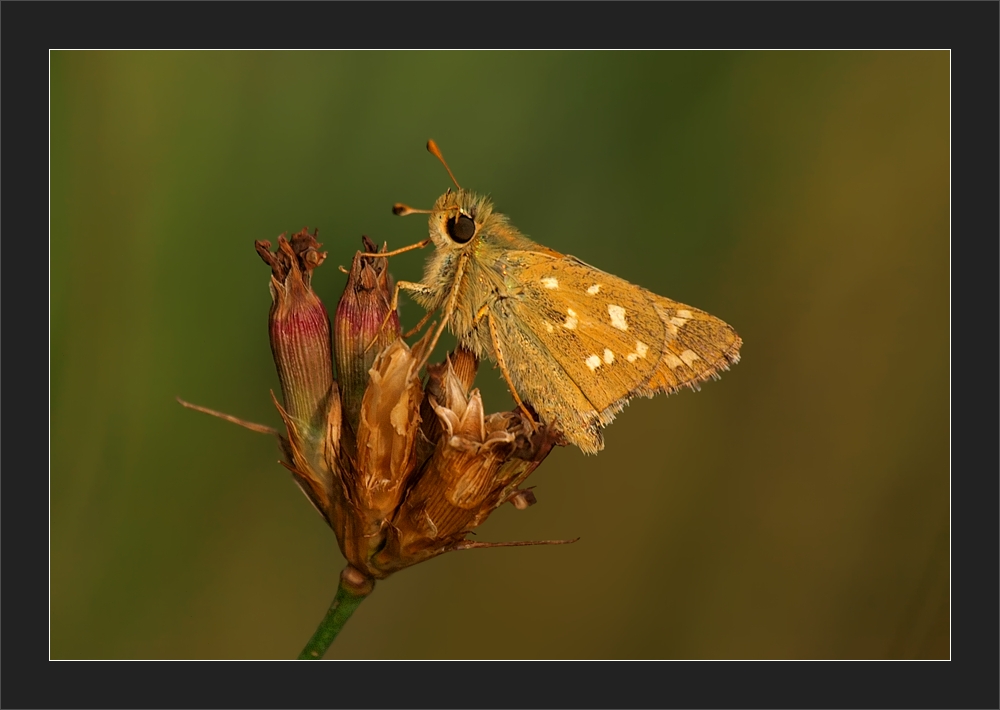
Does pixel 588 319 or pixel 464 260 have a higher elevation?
pixel 464 260

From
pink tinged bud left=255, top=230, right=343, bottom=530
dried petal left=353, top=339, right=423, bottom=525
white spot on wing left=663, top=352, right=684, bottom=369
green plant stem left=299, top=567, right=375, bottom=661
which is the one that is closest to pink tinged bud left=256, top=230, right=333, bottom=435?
pink tinged bud left=255, top=230, right=343, bottom=530

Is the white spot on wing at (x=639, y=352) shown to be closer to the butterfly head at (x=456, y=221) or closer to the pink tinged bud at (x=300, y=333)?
the butterfly head at (x=456, y=221)

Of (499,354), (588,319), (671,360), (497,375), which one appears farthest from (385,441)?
(497,375)

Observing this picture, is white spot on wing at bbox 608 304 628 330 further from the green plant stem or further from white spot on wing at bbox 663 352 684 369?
the green plant stem

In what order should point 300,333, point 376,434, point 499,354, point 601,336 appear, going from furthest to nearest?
point 601,336, point 499,354, point 300,333, point 376,434

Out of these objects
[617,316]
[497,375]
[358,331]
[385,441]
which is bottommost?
[497,375]

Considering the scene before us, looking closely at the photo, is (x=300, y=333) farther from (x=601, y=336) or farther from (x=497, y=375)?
(x=497, y=375)

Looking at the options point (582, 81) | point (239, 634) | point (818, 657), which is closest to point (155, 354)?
point (239, 634)
